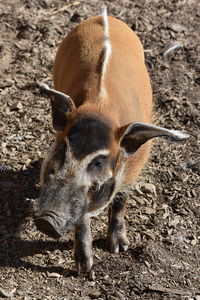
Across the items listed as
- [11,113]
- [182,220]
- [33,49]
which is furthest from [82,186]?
[33,49]

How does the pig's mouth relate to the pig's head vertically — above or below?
below

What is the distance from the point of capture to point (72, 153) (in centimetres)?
454

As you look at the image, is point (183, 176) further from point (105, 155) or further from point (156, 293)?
point (105, 155)

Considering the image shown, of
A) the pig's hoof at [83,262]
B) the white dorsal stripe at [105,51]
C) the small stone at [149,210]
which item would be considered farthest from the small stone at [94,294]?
the white dorsal stripe at [105,51]

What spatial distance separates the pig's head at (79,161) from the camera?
4.50 meters

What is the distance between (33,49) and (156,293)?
352 centimetres

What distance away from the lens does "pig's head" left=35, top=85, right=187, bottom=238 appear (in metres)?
4.50

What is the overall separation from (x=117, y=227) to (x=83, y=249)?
17.5 inches

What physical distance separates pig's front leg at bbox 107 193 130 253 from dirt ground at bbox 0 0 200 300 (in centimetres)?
7

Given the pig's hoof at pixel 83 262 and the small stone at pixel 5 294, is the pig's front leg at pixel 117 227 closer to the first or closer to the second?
the pig's hoof at pixel 83 262

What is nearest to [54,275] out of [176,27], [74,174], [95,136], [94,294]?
[94,294]

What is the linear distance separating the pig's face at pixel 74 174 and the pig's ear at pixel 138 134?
0.36 feet

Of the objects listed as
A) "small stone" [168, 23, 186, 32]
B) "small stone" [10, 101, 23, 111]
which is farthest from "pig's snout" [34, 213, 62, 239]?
"small stone" [168, 23, 186, 32]

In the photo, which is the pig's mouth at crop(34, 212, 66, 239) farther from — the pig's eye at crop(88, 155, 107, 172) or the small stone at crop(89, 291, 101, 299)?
the small stone at crop(89, 291, 101, 299)
